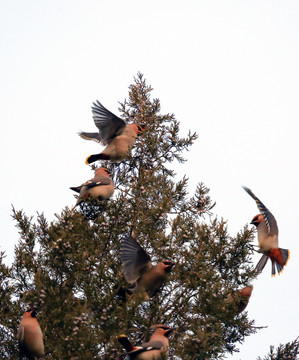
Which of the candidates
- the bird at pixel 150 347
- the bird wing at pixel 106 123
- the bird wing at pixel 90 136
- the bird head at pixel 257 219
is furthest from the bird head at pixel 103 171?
the bird at pixel 150 347

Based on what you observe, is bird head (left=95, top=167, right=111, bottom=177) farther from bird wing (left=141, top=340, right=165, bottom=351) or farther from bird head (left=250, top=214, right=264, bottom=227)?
bird wing (left=141, top=340, right=165, bottom=351)

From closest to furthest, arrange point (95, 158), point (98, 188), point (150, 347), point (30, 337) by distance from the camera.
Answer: point (150, 347)
point (30, 337)
point (98, 188)
point (95, 158)

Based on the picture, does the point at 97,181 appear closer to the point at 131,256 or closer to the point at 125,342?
the point at 131,256

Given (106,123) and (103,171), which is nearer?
(103,171)

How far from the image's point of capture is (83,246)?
6.14m

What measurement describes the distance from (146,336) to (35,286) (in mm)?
1157

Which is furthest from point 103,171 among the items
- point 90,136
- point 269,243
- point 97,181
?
point 269,243

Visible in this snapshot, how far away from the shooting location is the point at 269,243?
7.32 meters

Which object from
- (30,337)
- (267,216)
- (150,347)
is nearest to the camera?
(150,347)

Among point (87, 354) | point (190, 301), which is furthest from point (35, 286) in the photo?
point (190, 301)

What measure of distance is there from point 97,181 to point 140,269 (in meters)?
1.31

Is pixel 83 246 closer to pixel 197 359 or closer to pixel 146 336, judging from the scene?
pixel 146 336

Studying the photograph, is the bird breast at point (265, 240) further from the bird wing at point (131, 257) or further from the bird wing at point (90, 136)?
the bird wing at point (90, 136)

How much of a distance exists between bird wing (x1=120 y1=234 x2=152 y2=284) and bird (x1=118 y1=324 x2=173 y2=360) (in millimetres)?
689
